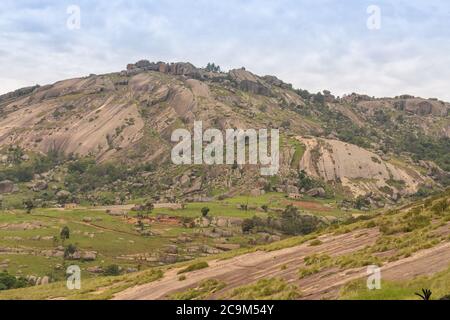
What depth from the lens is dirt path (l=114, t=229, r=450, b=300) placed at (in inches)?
1038

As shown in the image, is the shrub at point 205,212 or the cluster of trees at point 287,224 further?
the shrub at point 205,212

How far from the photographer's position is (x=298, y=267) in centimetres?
3391

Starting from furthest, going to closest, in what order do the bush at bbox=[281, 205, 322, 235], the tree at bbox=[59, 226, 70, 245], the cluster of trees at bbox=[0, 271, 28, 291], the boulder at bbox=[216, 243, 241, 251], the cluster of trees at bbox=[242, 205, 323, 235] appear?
the bush at bbox=[281, 205, 322, 235]
the cluster of trees at bbox=[242, 205, 323, 235]
the boulder at bbox=[216, 243, 241, 251]
the tree at bbox=[59, 226, 70, 245]
the cluster of trees at bbox=[0, 271, 28, 291]

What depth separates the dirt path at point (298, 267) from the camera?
26.4 metres

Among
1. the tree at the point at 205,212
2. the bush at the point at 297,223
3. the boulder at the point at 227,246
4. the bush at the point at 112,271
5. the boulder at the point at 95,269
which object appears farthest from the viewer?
Answer: the tree at the point at 205,212

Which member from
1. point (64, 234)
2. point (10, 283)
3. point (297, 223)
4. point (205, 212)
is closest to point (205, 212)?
point (205, 212)

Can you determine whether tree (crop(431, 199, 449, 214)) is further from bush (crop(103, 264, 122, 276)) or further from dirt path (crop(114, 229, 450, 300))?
bush (crop(103, 264, 122, 276))

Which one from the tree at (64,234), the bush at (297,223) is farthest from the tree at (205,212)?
the tree at (64,234)

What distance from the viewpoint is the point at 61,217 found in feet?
557

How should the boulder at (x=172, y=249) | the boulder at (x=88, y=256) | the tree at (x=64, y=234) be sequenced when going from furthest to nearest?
the tree at (x=64, y=234) → the boulder at (x=172, y=249) → the boulder at (x=88, y=256)

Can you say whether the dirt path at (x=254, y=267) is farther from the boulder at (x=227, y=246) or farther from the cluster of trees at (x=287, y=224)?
the cluster of trees at (x=287, y=224)

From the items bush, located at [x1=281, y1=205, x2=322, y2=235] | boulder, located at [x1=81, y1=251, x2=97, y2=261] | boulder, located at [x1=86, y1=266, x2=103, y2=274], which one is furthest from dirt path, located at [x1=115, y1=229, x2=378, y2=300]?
bush, located at [x1=281, y1=205, x2=322, y2=235]
